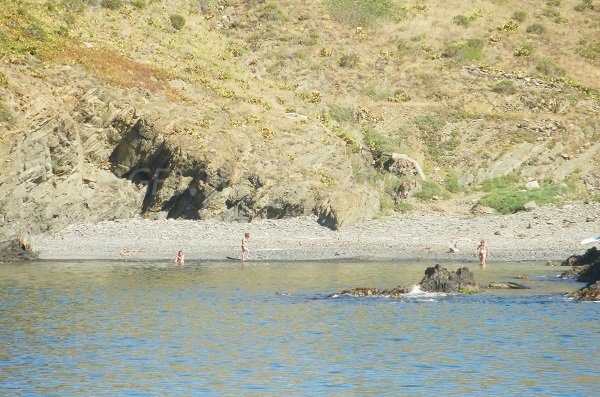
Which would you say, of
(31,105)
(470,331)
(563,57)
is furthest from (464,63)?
(470,331)

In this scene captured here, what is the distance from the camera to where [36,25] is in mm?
63750

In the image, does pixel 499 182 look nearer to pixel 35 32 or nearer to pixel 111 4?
pixel 111 4

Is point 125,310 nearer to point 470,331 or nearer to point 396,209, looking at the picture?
point 470,331

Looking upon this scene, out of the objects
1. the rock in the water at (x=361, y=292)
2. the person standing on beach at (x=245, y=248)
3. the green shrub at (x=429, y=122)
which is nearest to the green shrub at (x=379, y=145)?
the green shrub at (x=429, y=122)

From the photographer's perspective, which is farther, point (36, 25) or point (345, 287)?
point (36, 25)

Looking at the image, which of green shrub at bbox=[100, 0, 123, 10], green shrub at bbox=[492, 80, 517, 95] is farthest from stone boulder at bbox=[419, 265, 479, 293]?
green shrub at bbox=[100, 0, 123, 10]

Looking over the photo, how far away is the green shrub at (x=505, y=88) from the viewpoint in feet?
267

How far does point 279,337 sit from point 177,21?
50894 mm

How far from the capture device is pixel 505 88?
81.5 meters

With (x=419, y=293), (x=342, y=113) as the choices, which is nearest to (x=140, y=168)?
(x=342, y=113)

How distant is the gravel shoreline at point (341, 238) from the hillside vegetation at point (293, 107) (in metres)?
1.44

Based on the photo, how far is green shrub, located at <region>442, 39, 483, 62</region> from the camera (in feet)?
285

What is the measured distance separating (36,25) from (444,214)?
28089 millimetres

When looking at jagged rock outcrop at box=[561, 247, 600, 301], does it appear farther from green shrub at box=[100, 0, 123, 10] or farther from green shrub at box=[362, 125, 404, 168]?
green shrub at box=[100, 0, 123, 10]
